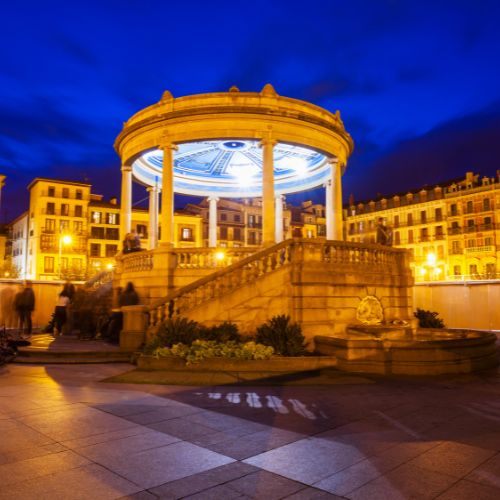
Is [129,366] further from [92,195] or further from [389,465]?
[92,195]

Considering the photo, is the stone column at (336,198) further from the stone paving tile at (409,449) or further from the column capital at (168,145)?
the stone paving tile at (409,449)

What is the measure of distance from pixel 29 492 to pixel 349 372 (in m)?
8.50

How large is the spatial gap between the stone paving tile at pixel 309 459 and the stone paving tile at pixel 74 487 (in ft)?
5.01

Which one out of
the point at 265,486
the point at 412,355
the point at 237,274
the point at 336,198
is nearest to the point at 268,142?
the point at 336,198

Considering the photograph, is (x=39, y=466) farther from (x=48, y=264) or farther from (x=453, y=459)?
(x=48, y=264)

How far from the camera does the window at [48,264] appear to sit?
6525 centimetres

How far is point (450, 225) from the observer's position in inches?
2756

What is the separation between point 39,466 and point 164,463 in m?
1.40

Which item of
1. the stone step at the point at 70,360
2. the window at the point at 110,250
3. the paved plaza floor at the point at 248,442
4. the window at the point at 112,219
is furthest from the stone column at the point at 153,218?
the window at the point at 112,219

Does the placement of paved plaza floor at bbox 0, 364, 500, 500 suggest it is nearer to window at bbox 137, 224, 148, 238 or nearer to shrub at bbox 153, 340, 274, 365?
shrub at bbox 153, 340, 274, 365

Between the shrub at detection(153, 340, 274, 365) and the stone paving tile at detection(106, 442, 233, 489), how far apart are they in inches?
224

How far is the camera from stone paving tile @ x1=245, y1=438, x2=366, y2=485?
491 centimetres

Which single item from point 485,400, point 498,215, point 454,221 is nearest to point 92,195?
point 454,221

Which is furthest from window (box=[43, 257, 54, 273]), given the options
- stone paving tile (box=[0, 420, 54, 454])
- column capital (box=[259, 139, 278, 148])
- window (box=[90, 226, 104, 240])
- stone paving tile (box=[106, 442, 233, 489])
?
stone paving tile (box=[106, 442, 233, 489])
